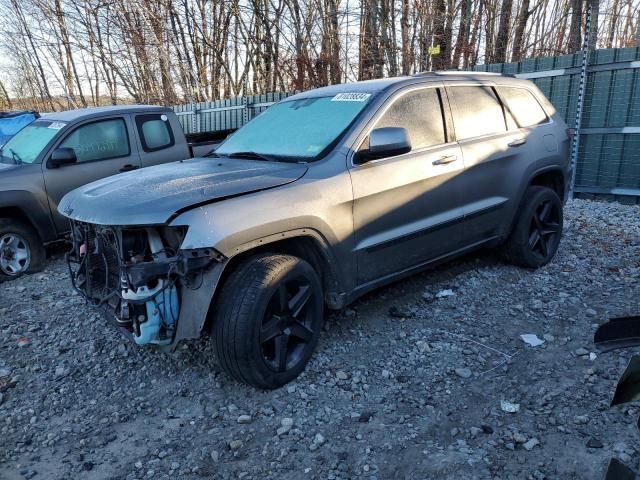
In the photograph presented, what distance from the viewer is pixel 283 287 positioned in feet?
9.99

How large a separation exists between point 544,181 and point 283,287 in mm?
3309

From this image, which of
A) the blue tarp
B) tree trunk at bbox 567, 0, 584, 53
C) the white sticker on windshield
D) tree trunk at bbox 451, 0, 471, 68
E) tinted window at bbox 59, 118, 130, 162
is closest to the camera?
the white sticker on windshield

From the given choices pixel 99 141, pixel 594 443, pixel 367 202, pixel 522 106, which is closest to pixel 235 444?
pixel 367 202

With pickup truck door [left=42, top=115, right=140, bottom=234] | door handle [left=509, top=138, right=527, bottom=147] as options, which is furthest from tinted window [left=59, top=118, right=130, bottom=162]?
door handle [left=509, top=138, right=527, bottom=147]

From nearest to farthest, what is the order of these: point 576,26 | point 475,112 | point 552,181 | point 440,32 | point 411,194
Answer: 1. point 411,194
2. point 475,112
3. point 552,181
4. point 440,32
5. point 576,26

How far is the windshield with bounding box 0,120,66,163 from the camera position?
19.4ft

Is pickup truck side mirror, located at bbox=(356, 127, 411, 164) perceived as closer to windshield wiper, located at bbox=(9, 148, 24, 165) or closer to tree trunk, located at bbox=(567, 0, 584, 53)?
windshield wiper, located at bbox=(9, 148, 24, 165)

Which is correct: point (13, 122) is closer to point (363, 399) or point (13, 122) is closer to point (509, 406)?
point (363, 399)

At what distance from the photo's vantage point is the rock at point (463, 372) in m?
3.25

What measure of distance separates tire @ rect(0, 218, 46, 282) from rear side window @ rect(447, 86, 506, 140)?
15.1 ft

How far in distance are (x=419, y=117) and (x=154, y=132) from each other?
13.2ft

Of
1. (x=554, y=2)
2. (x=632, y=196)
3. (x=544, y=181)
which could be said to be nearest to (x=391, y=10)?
(x=554, y=2)

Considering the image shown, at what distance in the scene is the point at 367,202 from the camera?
11.3 feet

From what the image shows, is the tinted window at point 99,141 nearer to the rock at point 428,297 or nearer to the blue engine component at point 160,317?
the blue engine component at point 160,317
